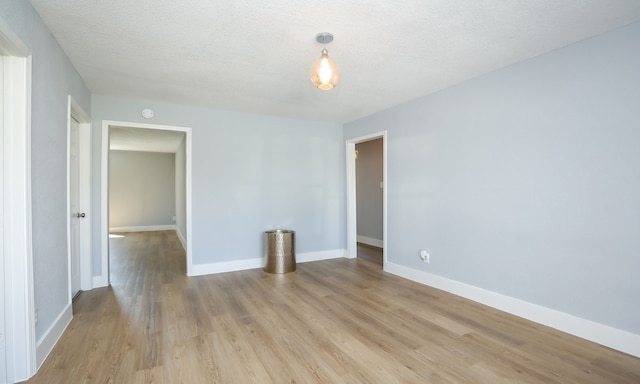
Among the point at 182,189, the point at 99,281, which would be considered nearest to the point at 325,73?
the point at 99,281

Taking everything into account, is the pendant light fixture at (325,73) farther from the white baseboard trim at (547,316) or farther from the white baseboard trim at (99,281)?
the white baseboard trim at (99,281)

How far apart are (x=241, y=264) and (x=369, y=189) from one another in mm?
3160

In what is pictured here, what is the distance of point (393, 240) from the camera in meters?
4.02

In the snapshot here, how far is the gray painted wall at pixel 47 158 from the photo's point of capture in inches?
72.1

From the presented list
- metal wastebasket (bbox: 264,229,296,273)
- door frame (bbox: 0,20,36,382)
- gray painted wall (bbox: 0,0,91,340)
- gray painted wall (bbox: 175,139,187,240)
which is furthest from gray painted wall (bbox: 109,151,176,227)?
door frame (bbox: 0,20,36,382)

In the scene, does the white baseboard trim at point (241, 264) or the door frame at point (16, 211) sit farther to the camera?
the white baseboard trim at point (241, 264)

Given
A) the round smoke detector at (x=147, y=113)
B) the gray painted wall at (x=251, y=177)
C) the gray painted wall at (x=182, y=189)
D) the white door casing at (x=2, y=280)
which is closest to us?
the white door casing at (x=2, y=280)

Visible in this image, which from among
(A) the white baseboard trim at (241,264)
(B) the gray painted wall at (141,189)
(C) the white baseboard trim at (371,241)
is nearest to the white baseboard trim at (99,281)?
(A) the white baseboard trim at (241,264)

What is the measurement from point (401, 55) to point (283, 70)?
1.09 m

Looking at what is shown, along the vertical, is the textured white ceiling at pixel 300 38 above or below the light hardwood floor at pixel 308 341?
above

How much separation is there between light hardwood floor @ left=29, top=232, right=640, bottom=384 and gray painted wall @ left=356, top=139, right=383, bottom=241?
2533 mm

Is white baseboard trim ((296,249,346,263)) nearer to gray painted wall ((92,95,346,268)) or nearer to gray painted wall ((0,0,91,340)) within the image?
gray painted wall ((92,95,346,268))

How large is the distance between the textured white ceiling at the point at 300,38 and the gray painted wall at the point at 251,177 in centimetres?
66

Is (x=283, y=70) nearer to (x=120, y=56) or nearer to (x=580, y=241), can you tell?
(x=120, y=56)
